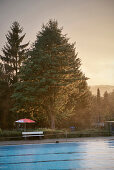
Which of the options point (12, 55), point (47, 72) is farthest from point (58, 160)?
point (12, 55)

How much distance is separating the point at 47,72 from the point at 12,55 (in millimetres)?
16379

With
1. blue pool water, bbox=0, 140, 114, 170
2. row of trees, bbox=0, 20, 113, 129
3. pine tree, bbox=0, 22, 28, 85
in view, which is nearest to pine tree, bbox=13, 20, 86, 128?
row of trees, bbox=0, 20, 113, 129

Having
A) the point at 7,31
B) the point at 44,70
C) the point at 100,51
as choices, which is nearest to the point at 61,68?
the point at 44,70

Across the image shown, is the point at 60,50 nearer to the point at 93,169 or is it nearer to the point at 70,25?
the point at 70,25

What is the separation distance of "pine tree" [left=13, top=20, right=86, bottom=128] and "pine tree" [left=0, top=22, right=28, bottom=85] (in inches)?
407

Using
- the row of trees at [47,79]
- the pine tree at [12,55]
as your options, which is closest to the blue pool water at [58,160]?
the row of trees at [47,79]

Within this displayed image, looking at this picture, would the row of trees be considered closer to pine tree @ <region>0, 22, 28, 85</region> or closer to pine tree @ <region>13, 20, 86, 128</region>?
pine tree @ <region>13, 20, 86, 128</region>

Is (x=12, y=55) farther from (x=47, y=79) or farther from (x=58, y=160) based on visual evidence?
(x=58, y=160)

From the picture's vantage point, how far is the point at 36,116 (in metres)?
43.5

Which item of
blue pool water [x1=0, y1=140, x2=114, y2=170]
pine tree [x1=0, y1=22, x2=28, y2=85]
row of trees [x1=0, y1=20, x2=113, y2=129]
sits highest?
pine tree [x1=0, y1=22, x2=28, y2=85]

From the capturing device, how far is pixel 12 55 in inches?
1935

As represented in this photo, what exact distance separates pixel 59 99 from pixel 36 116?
22.0ft

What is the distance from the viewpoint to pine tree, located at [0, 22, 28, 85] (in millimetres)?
48812

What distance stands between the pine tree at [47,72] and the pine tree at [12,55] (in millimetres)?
10328
